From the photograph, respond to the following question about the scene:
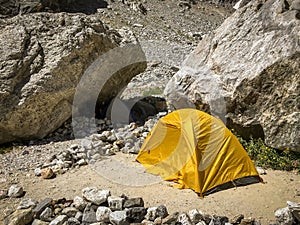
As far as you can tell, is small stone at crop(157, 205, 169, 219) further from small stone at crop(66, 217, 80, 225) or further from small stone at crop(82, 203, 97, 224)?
small stone at crop(66, 217, 80, 225)

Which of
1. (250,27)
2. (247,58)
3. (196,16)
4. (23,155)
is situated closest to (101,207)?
(23,155)

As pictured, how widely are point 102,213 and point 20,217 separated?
163 centimetres

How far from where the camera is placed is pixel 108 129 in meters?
12.1

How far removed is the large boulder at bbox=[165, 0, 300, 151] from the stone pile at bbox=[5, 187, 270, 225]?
3.47m

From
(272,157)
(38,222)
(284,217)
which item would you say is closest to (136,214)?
(38,222)

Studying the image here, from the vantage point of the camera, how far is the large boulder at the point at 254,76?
9.57 metres

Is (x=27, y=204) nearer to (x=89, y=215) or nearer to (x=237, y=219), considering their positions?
(x=89, y=215)

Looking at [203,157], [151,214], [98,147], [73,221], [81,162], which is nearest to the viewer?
[73,221]

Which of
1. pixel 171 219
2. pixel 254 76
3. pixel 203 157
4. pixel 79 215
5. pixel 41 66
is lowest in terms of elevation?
pixel 79 215

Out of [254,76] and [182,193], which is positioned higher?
[254,76]

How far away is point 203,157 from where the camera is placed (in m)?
8.67

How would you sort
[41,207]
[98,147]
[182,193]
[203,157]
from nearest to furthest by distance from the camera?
[41,207] < [182,193] < [203,157] < [98,147]

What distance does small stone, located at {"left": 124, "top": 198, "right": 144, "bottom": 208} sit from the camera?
301 inches

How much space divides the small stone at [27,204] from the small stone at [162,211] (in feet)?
8.80
